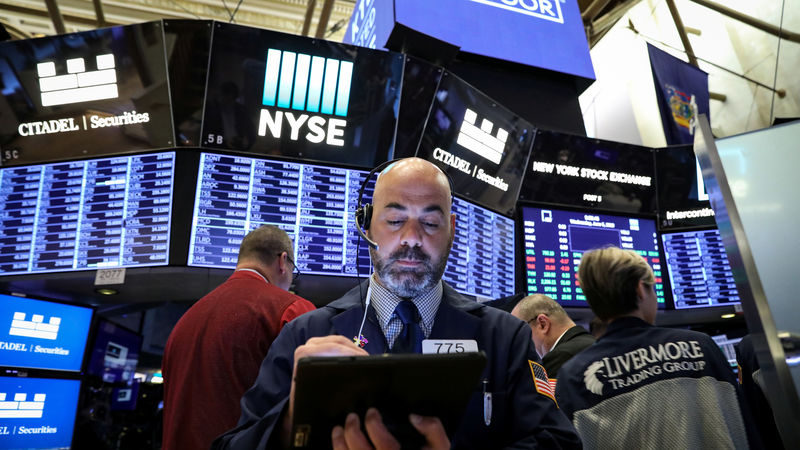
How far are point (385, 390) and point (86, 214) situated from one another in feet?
10.3

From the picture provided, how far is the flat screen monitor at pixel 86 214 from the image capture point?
134 inches

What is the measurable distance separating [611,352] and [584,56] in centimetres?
417

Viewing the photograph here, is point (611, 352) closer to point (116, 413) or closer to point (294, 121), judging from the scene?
point (294, 121)

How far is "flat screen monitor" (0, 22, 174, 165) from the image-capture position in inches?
138

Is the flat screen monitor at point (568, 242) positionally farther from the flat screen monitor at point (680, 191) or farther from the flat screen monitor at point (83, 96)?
the flat screen monitor at point (83, 96)

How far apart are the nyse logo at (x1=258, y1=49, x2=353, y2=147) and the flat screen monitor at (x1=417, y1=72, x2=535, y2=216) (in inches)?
25.0

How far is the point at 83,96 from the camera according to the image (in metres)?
3.53

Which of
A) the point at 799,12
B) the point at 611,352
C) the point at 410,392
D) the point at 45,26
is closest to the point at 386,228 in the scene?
the point at 410,392

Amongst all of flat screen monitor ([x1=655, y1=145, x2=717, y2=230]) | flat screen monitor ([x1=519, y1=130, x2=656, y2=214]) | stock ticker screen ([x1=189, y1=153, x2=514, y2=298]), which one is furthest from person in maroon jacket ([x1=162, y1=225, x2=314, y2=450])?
flat screen monitor ([x1=655, y1=145, x2=717, y2=230])

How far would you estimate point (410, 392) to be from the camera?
101cm

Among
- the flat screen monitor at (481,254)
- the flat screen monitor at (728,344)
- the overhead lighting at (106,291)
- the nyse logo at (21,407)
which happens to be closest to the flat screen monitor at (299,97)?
the flat screen monitor at (481,254)

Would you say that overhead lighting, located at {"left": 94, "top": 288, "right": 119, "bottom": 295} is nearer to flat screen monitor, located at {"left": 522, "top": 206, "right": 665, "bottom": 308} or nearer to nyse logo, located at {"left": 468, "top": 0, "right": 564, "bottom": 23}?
flat screen monitor, located at {"left": 522, "top": 206, "right": 665, "bottom": 308}

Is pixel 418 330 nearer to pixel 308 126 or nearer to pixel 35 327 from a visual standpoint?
pixel 308 126

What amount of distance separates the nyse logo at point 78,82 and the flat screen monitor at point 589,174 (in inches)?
123
